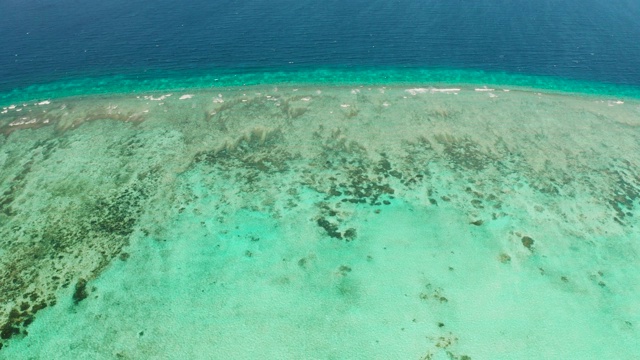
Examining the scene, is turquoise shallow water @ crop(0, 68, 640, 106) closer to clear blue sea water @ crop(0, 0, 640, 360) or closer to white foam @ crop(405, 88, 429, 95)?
clear blue sea water @ crop(0, 0, 640, 360)

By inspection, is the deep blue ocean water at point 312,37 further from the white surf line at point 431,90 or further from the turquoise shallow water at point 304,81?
the white surf line at point 431,90

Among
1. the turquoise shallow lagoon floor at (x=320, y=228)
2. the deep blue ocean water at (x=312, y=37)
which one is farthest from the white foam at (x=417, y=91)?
the deep blue ocean water at (x=312, y=37)

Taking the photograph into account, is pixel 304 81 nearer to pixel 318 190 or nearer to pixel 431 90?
pixel 431 90

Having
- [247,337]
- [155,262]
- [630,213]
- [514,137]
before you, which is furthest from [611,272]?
[155,262]

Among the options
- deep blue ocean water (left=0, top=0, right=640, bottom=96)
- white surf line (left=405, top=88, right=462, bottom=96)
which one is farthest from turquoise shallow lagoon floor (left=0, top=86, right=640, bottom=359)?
deep blue ocean water (left=0, top=0, right=640, bottom=96)

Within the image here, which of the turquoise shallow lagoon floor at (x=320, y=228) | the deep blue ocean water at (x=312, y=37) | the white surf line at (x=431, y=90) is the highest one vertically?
the deep blue ocean water at (x=312, y=37)
